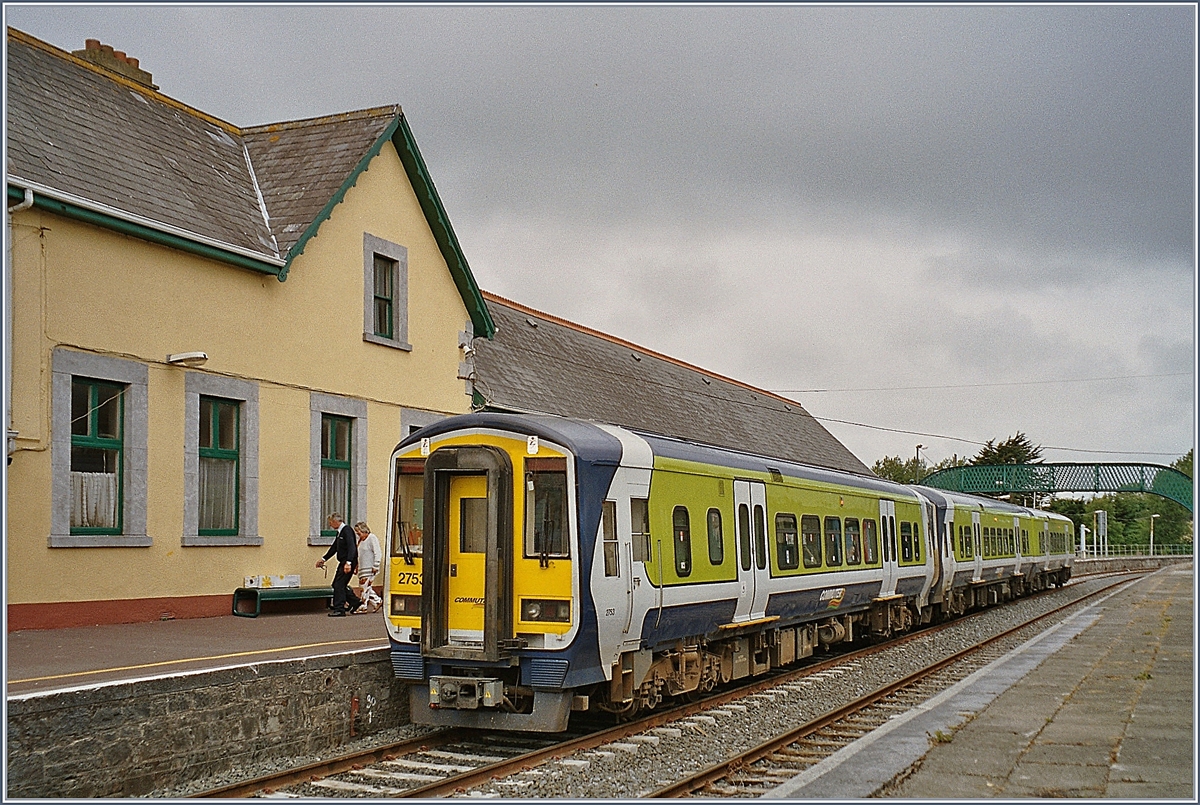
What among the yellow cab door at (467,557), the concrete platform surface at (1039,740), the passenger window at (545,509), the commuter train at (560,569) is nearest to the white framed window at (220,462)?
the commuter train at (560,569)

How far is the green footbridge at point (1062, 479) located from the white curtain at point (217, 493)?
5600 centimetres

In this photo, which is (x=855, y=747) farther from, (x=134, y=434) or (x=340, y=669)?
(x=134, y=434)

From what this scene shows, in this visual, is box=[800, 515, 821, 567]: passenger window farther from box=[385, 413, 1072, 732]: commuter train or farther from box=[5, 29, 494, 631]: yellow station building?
box=[5, 29, 494, 631]: yellow station building

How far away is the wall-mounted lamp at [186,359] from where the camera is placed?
1473 cm

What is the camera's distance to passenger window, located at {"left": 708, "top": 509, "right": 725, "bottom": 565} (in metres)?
13.0

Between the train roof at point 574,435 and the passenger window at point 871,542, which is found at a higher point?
the train roof at point 574,435

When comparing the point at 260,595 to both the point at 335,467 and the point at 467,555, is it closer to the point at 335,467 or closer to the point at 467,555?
the point at 335,467

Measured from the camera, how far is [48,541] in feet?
42.7

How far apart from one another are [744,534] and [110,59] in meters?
11.7

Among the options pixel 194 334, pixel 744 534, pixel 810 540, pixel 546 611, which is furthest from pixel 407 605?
pixel 810 540

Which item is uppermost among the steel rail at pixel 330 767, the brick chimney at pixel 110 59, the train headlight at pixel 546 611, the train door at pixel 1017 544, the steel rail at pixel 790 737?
the brick chimney at pixel 110 59

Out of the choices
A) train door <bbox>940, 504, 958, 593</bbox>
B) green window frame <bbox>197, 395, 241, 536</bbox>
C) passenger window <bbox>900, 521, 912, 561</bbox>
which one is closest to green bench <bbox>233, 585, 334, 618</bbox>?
green window frame <bbox>197, 395, 241, 536</bbox>

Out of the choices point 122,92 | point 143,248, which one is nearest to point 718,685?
point 143,248

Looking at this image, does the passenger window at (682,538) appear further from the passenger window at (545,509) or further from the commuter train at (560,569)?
the passenger window at (545,509)
